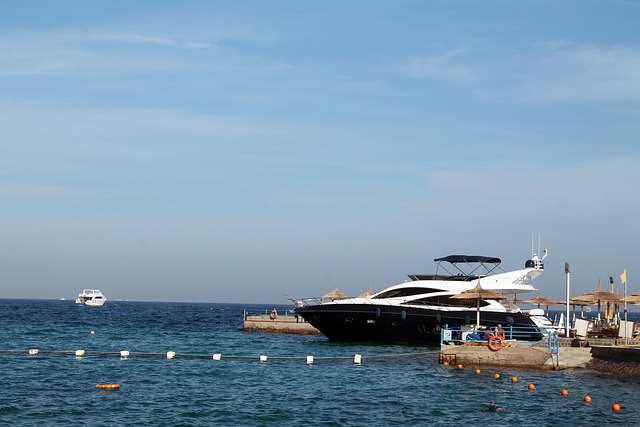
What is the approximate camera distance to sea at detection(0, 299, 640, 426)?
22.6 metres

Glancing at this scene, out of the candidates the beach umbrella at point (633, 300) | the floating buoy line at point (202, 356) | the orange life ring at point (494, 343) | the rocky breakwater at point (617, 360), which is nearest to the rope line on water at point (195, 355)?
the floating buoy line at point (202, 356)

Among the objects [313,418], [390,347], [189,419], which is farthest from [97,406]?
[390,347]

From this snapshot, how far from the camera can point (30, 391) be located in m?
26.6

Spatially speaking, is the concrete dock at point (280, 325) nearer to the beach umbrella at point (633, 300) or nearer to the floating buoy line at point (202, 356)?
the floating buoy line at point (202, 356)

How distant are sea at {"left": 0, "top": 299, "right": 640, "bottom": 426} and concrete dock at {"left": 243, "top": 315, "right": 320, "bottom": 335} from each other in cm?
2434

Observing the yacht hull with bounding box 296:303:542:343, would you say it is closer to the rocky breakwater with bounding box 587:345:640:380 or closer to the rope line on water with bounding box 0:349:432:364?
the rope line on water with bounding box 0:349:432:364

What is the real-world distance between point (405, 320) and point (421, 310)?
109cm

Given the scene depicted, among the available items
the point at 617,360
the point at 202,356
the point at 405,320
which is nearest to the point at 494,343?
the point at 617,360

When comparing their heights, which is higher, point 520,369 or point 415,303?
point 415,303

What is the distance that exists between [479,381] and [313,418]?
9268 mm

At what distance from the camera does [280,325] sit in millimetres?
63719

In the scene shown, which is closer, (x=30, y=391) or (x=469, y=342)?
(x=30, y=391)

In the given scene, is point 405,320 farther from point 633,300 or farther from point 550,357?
point 550,357

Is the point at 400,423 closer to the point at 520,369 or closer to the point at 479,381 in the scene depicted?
the point at 479,381
